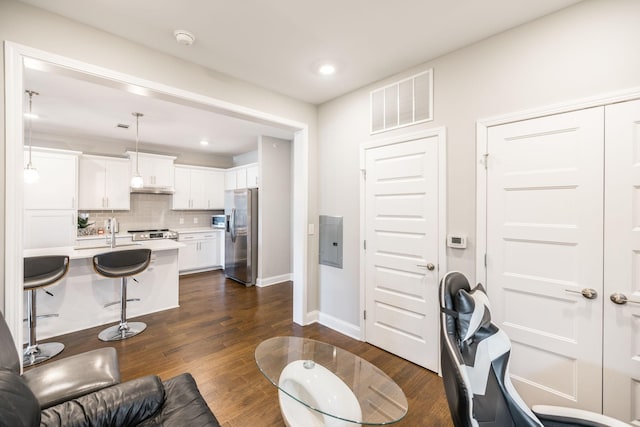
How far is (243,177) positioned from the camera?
5.87m

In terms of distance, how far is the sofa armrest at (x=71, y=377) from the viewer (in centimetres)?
136

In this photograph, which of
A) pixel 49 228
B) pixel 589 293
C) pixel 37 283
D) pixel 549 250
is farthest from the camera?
pixel 49 228

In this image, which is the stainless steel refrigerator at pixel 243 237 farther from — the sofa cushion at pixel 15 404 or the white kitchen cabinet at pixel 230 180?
the sofa cushion at pixel 15 404

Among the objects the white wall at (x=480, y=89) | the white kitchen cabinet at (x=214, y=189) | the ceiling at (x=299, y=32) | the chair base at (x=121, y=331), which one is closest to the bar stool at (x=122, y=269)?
the chair base at (x=121, y=331)

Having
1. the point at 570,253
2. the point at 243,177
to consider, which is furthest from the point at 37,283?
the point at 570,253

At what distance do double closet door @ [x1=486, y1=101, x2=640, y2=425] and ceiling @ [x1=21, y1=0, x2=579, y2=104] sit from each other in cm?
79

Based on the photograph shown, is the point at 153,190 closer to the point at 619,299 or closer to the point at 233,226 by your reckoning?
the point at 233,226

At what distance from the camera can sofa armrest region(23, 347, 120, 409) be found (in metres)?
1.36

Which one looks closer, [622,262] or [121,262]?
[622,262]

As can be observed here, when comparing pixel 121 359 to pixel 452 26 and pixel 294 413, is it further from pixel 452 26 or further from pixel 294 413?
pixel 452 26

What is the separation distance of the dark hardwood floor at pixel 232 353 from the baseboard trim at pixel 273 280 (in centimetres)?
69

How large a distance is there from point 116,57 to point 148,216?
4457 mm

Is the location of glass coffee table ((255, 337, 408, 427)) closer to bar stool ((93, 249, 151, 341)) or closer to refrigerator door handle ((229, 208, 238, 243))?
bar stool ((93, 249, 151, 341))

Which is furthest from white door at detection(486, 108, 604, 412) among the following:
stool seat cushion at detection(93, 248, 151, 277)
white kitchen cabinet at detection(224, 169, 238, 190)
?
white kitchen cabinet at detection(224, 169, 238, 190)
